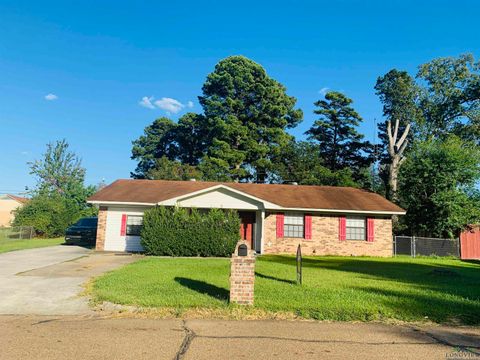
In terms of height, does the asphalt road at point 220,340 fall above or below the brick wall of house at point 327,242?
below

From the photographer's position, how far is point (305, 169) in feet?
116

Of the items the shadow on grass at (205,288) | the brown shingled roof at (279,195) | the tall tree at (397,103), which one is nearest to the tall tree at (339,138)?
the tall tree at (397,103)

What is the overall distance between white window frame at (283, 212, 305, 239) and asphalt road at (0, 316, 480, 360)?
14005mm

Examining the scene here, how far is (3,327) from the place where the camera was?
19.3ft

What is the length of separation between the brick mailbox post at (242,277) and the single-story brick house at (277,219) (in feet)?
37.9

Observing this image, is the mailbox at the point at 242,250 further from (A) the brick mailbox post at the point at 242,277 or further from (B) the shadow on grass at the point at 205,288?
(B) the shadow on grass at the point at 205,288

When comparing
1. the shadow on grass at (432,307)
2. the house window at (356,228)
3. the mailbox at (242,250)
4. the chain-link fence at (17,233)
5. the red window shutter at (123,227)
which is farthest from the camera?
the chain-link fence at (17,233)

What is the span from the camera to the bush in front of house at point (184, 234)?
1686 centimetres

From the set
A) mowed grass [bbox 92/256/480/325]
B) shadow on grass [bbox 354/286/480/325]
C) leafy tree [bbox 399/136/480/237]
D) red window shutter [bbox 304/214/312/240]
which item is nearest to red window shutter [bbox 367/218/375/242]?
red window shutter [bbox 304/214/312/240]

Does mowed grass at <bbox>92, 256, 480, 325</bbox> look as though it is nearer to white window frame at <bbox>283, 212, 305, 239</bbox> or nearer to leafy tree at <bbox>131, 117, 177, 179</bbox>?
white window frame at <bbox>283, 212, 305, 239</bbox>

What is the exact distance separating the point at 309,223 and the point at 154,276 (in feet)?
37.7

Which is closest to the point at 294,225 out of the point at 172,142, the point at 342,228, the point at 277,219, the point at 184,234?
the point at 277,219

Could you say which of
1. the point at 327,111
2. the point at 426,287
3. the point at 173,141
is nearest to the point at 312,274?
the point at 426,287

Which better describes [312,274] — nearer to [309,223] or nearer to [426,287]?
[426,287]
